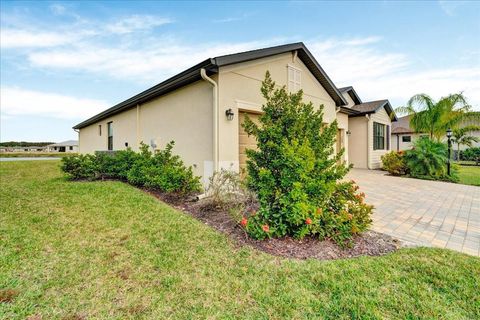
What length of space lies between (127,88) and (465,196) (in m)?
17.8

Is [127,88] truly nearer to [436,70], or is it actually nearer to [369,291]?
[369,291]

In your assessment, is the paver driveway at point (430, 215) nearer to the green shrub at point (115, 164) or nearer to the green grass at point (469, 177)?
the green grass at point (469, 177)

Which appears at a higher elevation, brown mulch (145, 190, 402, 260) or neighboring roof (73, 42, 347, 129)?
neighboring roof (73, 42, 347, 129)

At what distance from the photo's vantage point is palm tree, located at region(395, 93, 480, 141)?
42.4 feet

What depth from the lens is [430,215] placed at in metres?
5.00

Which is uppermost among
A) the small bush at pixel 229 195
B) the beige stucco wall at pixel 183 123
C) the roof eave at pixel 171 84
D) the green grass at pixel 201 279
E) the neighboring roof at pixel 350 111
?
the neighboring roof at pixel 350 111

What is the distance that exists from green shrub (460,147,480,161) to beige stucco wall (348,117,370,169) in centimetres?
1294

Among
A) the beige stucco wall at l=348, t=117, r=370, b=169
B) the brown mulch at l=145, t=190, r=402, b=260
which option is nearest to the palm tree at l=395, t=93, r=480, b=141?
the beige stucco wall at l=348, t=117, r=370, b=169

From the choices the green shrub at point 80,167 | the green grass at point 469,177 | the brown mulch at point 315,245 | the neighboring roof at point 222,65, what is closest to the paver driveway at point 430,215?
the brown mulch at point 315,245

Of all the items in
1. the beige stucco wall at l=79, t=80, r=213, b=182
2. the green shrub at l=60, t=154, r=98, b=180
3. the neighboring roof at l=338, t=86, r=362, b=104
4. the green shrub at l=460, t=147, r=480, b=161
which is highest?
the neighboring roof at l=338, t=86, r=362, b=104

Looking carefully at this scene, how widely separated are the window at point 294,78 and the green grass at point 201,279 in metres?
6.61

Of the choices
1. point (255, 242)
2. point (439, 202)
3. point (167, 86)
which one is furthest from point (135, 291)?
point (439, 202)

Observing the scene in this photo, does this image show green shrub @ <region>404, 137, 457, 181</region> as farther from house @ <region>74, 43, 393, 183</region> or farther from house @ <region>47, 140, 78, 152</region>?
house @ <region>47, 140, 78, 152</region>

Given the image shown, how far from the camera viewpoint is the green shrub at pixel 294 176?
3.34m
